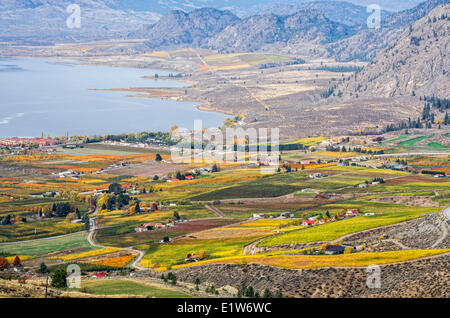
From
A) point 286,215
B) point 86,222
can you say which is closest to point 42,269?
point 86,222

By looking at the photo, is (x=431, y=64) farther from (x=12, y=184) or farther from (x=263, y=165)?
(x=12, y=184)

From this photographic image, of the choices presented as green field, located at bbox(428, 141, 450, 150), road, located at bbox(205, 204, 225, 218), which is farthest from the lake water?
road, located at bbox(205, 204, 225, 218)

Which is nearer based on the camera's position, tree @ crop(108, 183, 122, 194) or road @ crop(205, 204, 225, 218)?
road @ crop(205, 204, 225, 218)

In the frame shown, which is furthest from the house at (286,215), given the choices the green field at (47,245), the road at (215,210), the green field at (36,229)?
the green field at (36,229)

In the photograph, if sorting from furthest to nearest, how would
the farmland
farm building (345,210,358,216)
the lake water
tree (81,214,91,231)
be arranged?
1. the lake water
2. tree (81,214,91,231)
3. farm building (345,210,358,216)
4. the farmland

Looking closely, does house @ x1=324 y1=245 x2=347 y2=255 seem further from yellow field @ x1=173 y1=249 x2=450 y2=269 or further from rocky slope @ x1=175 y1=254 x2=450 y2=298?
rocky slope @ x1=175 y1=254 x2=450 y2=298

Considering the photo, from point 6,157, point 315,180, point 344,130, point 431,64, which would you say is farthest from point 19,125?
point 431,64
